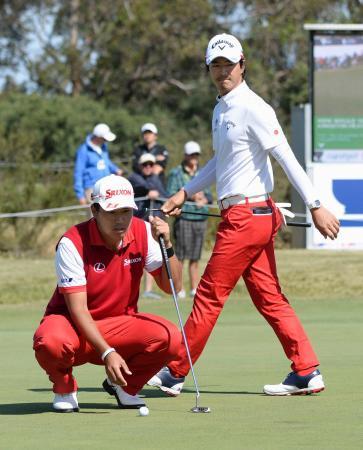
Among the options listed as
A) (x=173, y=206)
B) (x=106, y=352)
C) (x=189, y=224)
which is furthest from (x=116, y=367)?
(x=189, y=224)

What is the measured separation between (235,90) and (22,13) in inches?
1758

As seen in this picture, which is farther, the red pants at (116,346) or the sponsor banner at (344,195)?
the sponsor banner at (344,195)

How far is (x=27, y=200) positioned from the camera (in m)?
22.3

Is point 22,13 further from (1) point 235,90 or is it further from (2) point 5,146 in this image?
(1) point 235,90

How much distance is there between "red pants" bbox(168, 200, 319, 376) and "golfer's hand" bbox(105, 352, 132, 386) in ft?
3.98

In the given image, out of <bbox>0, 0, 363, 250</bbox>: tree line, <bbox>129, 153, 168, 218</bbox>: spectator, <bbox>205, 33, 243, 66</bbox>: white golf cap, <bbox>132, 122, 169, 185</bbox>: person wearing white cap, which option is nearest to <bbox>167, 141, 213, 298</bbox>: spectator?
<bbox>129, 153, 168, 218</bbox>: spectator

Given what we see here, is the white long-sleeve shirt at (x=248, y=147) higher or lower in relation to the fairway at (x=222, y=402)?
higher

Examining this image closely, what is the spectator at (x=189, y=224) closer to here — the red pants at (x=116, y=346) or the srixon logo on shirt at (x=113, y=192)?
the red pants at (x=116, y=346)

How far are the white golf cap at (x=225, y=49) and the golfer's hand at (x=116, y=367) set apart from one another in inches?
81.8

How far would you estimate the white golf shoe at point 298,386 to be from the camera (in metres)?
8.50

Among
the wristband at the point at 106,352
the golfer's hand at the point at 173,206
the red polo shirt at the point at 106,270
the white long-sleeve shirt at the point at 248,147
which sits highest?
the white long-sleeve shirt at the point at 248,147

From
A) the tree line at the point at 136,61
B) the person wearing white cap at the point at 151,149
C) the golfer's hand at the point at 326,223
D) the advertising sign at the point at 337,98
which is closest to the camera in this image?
the golfer's hand at the point at 326,223

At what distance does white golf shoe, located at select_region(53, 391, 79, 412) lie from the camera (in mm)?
7836

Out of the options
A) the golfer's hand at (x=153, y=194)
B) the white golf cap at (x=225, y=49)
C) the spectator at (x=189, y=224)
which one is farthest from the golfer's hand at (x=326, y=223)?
the golfer's hand at (x=153, y=194)
